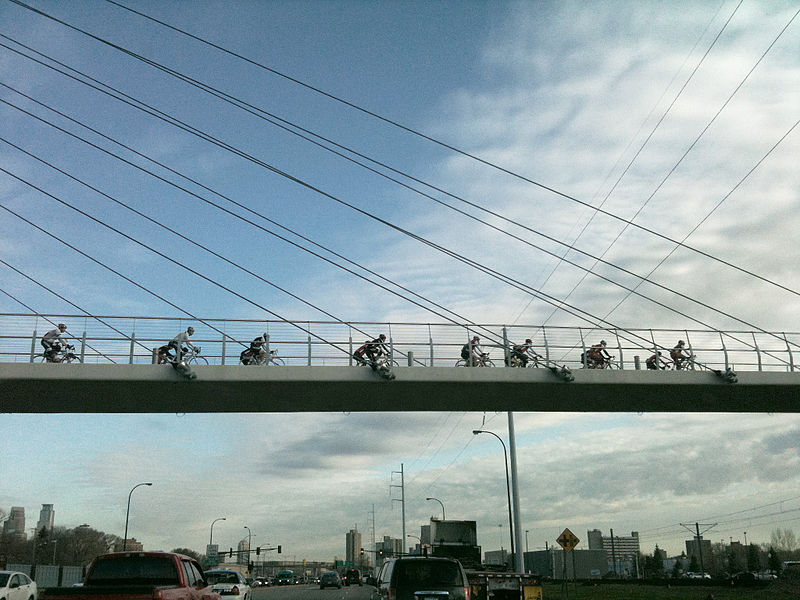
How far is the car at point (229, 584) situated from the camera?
24.2 metres

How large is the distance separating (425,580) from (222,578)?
11997 mm

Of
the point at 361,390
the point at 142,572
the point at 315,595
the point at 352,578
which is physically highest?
the point at 361,390

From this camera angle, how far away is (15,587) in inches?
902

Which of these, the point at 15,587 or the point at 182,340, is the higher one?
the point at 182,340

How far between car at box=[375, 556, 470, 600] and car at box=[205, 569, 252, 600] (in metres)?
8.73

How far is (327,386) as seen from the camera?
34469 millimetres

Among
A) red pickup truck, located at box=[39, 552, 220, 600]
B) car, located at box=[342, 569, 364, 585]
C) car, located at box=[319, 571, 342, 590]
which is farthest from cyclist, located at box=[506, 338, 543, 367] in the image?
car, located at box=[342, 569, 364, 585]

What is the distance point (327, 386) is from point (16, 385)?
12432 millimetres

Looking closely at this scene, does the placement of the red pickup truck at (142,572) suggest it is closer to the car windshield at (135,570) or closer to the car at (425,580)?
the car windshield at (135,570)

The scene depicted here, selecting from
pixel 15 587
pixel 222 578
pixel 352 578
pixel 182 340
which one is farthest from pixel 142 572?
pixel 352 578

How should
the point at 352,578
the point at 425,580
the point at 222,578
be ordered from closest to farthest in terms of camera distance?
the point at 425,580
the point at 222,578
the point at 352,578

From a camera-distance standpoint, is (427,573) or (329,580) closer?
(427,573)

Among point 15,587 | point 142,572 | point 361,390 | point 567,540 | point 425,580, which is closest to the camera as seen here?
point 142,572

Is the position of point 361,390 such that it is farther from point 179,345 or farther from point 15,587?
point 15,587
